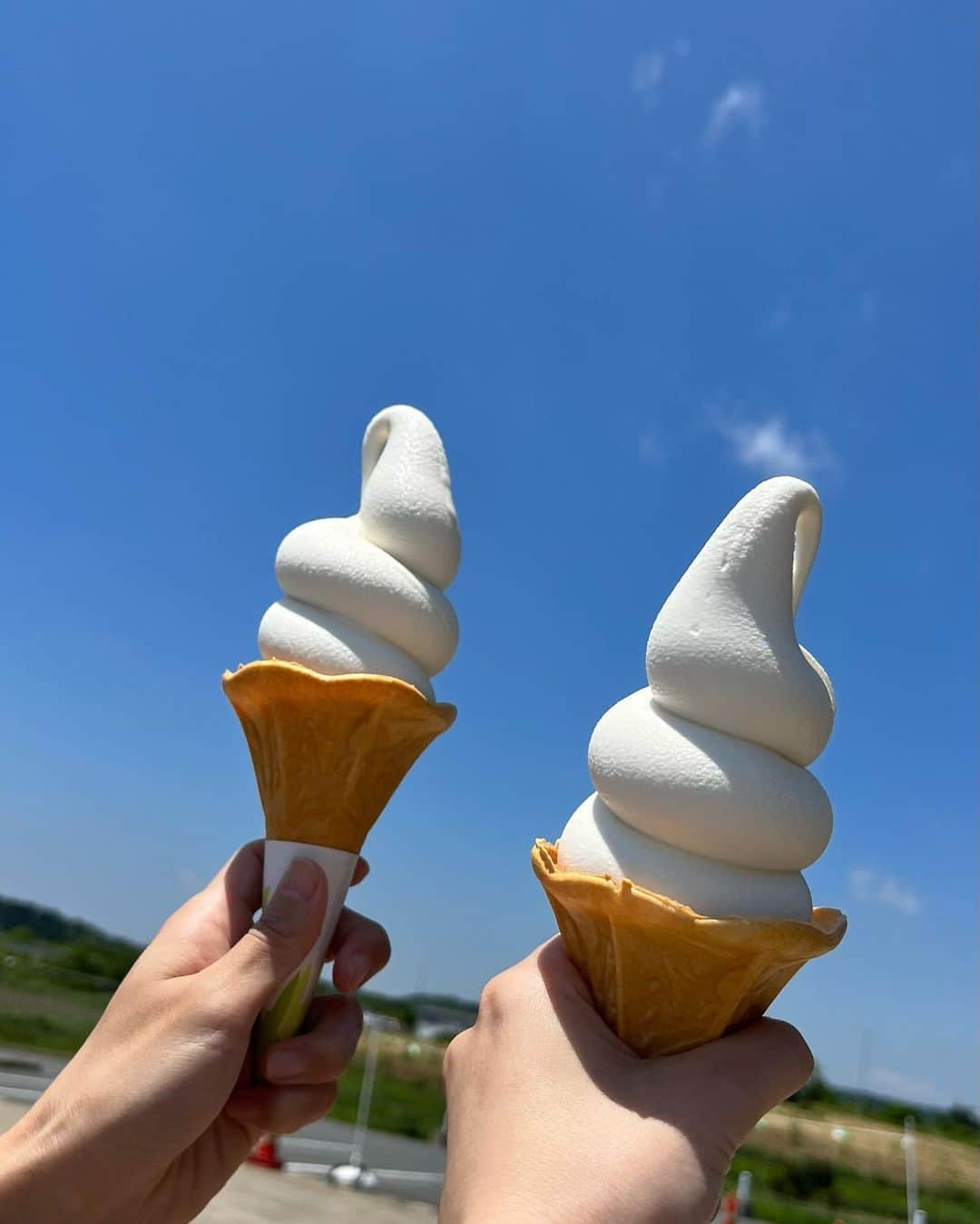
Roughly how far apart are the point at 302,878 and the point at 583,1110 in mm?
1102

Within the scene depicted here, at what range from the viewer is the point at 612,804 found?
195cm

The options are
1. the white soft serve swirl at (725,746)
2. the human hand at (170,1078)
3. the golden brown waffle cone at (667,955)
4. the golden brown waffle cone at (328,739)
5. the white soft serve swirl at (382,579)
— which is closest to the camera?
the golden brown waffle cone at (667,955)

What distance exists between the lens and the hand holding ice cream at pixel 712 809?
71.6 inches

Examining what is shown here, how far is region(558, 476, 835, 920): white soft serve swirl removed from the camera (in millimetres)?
1856

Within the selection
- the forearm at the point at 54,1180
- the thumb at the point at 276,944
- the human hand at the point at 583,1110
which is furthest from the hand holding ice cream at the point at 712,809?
the forearm at the point at 54,1180

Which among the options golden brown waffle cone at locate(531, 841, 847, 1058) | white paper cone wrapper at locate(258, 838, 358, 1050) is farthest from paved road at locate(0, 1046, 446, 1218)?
golden brown waffle cone at locate(531, 841, 847, 1058)

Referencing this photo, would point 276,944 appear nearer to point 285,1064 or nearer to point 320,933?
point 320,933

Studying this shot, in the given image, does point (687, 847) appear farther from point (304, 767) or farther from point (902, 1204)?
point (902, 1204)

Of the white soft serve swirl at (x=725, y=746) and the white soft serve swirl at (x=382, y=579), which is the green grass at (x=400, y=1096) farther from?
the white soft serve swirl at (x=725, y=746)

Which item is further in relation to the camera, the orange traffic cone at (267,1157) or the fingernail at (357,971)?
the orange traffic cone at (267,1157)

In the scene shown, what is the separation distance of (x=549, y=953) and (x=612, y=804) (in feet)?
1.25

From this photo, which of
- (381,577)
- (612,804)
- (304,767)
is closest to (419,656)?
(381,577)

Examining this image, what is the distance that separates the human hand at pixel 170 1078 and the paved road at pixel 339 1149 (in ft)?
27.9

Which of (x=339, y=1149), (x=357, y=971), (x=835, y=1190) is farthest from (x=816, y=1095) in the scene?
(x=357, y=971)
